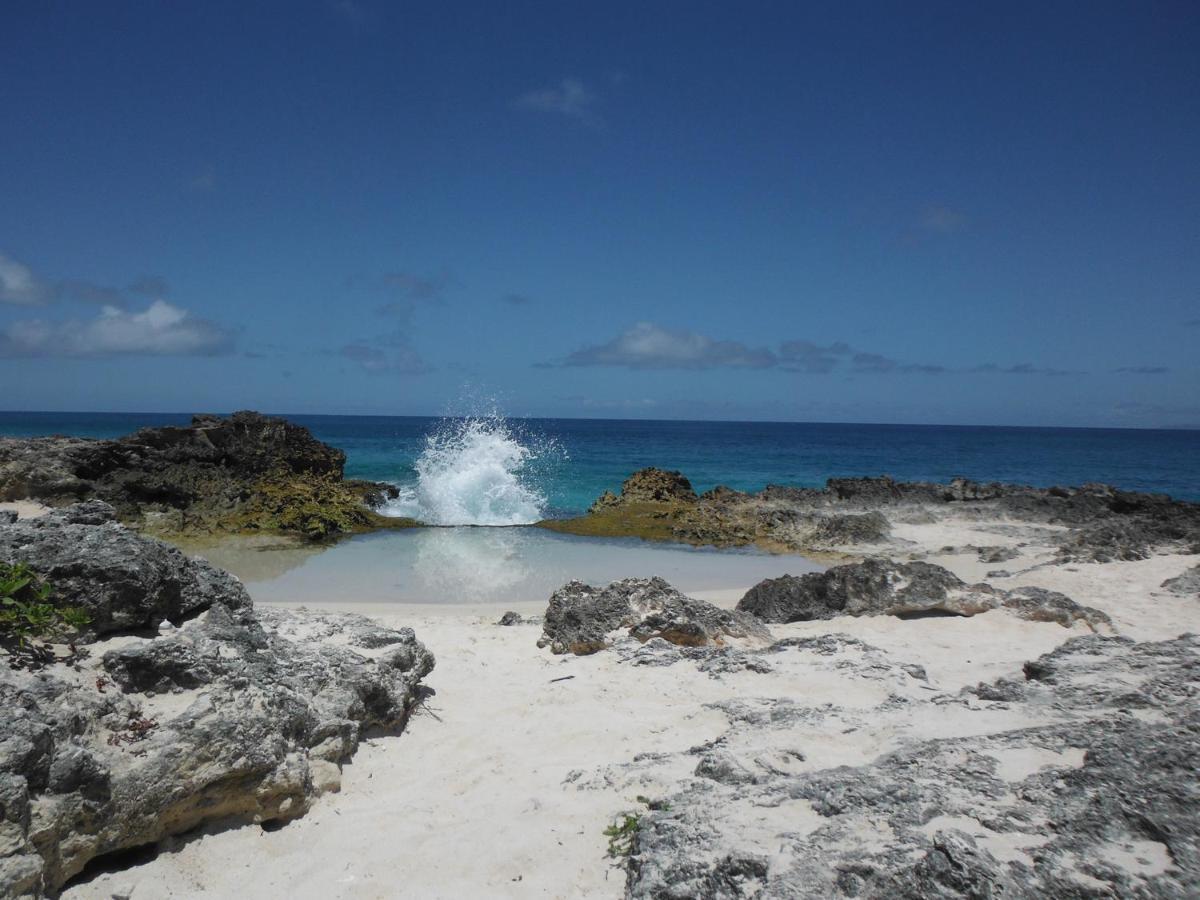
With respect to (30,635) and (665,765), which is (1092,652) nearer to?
(665,765)

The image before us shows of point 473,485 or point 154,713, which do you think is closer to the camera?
point 154,713

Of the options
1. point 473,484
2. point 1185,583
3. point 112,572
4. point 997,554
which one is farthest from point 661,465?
point 112,572

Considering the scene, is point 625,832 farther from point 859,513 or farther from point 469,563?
point 859,513

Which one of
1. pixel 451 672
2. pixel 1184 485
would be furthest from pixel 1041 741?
pixel 1184 485

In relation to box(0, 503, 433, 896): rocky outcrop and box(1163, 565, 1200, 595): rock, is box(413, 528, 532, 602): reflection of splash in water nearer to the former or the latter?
box(0, 503, 433, 896): rocky outcrop

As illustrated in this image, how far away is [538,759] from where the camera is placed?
530 cm

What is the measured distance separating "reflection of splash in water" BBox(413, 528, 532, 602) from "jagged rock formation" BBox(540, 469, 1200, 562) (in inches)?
92.6

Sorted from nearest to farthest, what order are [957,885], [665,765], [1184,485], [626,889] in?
[957,885]
[626,889]
[665,765]
[1184,485]

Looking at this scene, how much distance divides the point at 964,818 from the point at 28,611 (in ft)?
16.3

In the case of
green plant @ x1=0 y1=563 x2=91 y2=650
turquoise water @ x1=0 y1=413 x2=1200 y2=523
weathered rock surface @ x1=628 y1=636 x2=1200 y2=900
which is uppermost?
green plant @ x1=0 y1=563 x2=91 y2=650

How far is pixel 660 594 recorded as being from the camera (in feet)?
28.0

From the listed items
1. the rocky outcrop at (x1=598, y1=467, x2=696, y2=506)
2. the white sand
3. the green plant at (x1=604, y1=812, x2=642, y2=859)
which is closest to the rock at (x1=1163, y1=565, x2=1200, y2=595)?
the white sand

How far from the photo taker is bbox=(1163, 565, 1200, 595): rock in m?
9.82

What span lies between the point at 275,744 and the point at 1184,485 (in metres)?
55.3
